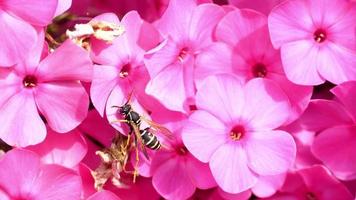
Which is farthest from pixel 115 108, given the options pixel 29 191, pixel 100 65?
pixel 29 191

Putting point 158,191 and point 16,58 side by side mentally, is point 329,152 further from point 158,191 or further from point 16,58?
point 16,58

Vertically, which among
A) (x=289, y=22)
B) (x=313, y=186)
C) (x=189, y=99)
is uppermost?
(x=289, y=22)

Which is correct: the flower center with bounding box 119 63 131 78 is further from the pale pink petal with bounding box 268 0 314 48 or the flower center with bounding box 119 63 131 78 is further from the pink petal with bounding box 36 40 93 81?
the pale pink petal with bounding box 268 0 314 48

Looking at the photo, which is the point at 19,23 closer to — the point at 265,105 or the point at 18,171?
the point at 18,171

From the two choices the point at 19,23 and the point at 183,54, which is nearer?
the point at 19,23

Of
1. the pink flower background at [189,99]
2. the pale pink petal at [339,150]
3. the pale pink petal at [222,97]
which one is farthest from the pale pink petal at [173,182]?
the pale pink petal at [339,150]

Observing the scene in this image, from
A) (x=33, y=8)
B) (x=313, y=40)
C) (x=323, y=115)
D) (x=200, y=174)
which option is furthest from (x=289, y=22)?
(x=33, y=8)
